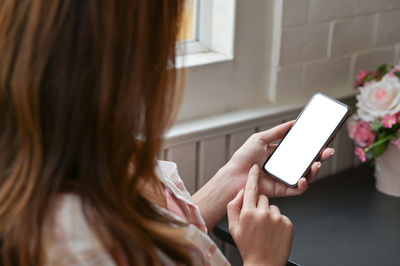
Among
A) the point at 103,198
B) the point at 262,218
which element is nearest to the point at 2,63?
the point at 103,198

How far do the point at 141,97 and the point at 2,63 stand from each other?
14 cm

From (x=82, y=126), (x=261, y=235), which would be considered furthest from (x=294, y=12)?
(x=82, y=126)

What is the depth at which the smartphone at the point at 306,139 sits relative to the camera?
1111mm

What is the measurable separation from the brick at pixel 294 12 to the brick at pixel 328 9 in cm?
2

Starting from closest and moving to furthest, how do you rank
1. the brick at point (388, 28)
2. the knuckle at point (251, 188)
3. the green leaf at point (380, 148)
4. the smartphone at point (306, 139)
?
the knuckle at point (251, 188) < the smartphone at point (306, 139) < the green leaf at point (380, 148) < the brick at point (388, 28)

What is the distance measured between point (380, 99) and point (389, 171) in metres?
0.18

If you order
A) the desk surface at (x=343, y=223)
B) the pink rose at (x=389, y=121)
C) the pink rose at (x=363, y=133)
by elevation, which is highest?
the pink rose at (x=389, y=121)

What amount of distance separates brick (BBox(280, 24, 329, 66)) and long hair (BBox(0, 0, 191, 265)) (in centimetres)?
81

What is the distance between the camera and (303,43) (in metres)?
1.47

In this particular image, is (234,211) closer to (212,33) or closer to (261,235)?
(261,235)

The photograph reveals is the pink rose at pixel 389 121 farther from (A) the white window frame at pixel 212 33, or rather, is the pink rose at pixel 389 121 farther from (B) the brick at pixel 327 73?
(A) the white window frame at pixel 212 33

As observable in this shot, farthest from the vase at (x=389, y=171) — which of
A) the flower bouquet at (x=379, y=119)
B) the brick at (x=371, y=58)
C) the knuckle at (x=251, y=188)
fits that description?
the knuckle at (x=251, y=188)

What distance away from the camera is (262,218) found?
911mm

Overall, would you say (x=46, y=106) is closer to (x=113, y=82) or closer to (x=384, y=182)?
(x=113, y=82)
